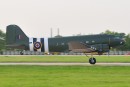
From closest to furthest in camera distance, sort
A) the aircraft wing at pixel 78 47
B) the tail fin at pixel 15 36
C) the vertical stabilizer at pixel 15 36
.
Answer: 1. the aircraft wing at pixel 78 47
2. the vertical stabilizer at pixel 15 36
3. the tail fin at pixel 15 36

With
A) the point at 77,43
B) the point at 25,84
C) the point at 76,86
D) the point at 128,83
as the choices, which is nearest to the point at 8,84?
the point at 25,84

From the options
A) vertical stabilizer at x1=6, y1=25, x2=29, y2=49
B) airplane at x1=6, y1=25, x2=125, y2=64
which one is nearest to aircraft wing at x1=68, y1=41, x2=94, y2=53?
airplane at x1=6, y1=25, x2=125, y2=64

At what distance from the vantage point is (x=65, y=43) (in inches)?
1903

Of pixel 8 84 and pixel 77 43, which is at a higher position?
pixel 77 43

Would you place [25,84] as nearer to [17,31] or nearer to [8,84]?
[8,84]

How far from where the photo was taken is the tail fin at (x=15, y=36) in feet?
170

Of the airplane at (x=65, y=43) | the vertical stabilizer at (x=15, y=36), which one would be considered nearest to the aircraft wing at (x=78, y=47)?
the airplane at (x=65, y=43)

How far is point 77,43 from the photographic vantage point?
44.0 metres

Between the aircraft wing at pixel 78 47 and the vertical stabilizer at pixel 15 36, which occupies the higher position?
the vertical stabilizer at pixel 15 36

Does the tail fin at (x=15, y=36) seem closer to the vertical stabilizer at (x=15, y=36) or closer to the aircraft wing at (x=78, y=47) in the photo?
the vertical stabilizer at (x=15, y=36)

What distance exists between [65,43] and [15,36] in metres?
8.36

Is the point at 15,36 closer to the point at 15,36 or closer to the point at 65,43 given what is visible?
the point at 15,36

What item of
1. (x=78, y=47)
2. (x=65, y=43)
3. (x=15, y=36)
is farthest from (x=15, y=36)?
(x=78, y=47)

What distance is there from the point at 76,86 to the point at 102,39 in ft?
84.0
